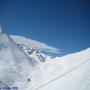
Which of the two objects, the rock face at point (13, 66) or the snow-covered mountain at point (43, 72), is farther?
the rock face at point (13, 66)

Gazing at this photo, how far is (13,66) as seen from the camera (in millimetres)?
26484

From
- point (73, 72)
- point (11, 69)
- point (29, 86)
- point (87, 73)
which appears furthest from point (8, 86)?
point (87, 73)

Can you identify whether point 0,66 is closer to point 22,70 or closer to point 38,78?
point 22,70

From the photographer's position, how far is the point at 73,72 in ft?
62.3

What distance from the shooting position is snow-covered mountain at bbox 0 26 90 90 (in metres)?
17.1

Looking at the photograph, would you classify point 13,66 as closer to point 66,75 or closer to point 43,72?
point 43,72

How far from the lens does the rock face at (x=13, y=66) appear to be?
23250mm

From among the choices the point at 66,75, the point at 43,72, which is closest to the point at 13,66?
the point at 43,72

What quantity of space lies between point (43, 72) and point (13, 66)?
4092 mm

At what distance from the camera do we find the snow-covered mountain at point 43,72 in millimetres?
17141

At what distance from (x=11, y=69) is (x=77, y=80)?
11099 mm

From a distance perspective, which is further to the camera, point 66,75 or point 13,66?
point 13,66

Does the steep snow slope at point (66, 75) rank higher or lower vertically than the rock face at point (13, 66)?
lower

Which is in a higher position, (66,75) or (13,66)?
(13,66)
